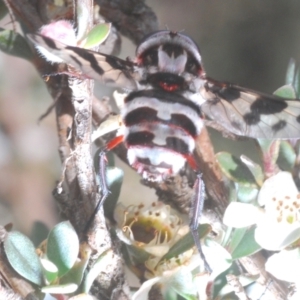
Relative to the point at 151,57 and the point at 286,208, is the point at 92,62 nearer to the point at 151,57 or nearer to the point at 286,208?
the point at 151,57

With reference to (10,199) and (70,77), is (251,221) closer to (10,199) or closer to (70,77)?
(70,77)

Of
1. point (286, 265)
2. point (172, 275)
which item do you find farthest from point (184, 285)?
point (286, 265)

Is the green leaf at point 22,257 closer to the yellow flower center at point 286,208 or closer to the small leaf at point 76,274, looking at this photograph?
the small leaf at point 76,274

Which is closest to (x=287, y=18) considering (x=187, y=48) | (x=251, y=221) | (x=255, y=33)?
(x=255, y=33)

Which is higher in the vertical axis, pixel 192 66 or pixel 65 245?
pixel 192 66

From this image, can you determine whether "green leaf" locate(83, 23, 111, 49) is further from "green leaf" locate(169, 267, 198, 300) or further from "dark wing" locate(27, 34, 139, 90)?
"green leaf" locate(169, 267, 198, 300)

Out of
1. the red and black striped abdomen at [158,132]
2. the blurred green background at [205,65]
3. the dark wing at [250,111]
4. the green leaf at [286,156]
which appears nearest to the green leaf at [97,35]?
the red and black striped abdomen at [158,132]
